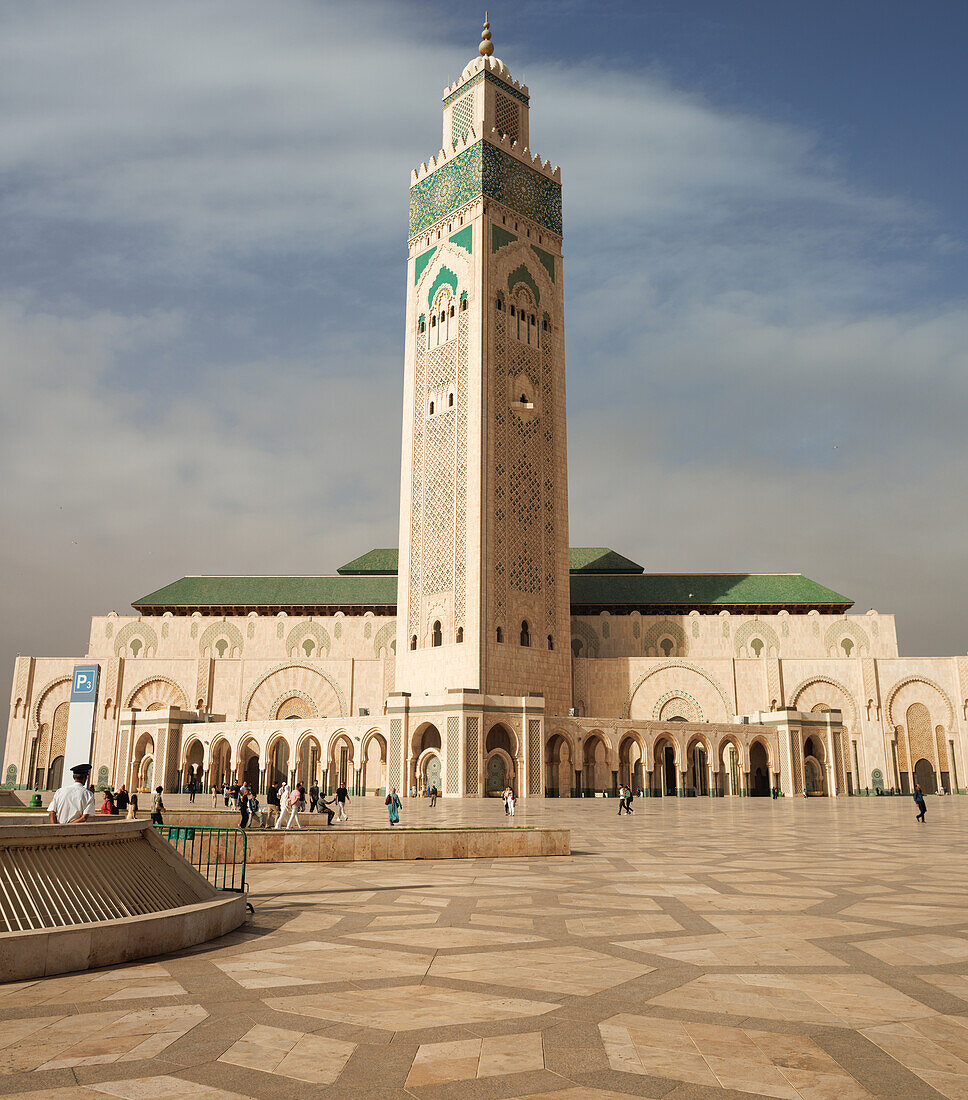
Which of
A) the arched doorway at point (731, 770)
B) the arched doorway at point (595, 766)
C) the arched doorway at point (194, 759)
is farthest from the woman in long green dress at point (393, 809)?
the arched doorway at point (194, 759)

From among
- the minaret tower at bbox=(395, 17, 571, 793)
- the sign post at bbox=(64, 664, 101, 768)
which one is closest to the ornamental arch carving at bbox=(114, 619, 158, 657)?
the minaret tower at bbox=(395, 17, 571, 793)

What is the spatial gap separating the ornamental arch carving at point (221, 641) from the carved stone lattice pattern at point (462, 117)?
1057 inches

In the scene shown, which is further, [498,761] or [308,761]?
[308,761]

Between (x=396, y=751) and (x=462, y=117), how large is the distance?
29.3 meters

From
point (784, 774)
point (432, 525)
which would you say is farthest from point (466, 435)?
point (784, 774)

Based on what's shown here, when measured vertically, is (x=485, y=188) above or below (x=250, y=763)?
above

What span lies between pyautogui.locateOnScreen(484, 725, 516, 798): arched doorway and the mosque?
114 mm

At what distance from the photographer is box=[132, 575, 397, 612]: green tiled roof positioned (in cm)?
4984

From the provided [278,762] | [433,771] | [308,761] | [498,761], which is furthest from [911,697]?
[278,762]

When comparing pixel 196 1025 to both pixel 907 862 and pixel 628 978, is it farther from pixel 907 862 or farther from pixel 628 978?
pixel 907 862

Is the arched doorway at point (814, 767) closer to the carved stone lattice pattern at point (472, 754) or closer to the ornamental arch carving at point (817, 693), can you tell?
the ornamental arch carving at point (817, 693)

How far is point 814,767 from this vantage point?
140 feet

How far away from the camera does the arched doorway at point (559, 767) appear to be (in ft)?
123

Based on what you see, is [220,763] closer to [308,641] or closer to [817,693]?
[308,641]
